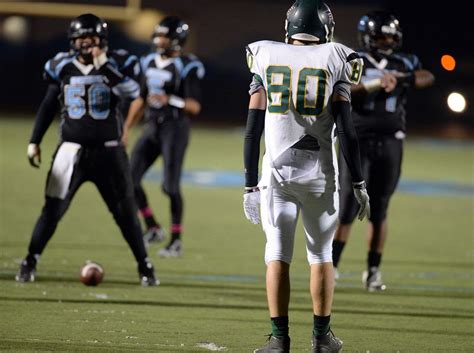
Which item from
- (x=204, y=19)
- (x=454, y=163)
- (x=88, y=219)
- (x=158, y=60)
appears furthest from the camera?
(x=204, y=19)

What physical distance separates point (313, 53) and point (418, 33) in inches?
1018

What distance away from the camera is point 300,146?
5.59m

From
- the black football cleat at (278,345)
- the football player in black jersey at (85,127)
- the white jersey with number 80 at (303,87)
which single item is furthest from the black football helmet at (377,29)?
the black football cleat at (278,345)

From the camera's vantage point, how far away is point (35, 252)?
25.8ft

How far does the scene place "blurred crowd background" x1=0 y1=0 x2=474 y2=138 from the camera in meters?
29.6

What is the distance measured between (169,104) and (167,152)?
43 centimetres

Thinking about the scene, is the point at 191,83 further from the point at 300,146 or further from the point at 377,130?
the point at 300,146

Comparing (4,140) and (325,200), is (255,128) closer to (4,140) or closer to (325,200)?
(325,200)

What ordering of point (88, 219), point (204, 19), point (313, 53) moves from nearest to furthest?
point (313, 53)
point (88, 219)
point (204, 19)

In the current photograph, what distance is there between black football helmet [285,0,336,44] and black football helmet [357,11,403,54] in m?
2.47

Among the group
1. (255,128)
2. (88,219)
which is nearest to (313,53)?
(255,128)

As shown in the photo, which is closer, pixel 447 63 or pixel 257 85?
pixel 257 85

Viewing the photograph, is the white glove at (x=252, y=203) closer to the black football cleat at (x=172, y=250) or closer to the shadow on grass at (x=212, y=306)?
the shadow on grass at (x=212, y=306)

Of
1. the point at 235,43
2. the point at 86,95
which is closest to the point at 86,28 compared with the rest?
the point at 86,95
